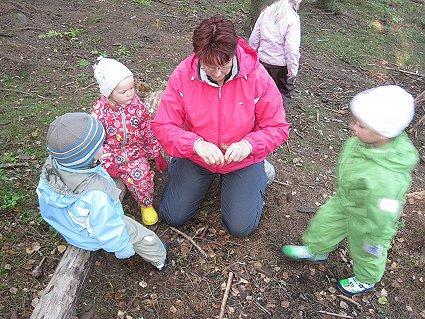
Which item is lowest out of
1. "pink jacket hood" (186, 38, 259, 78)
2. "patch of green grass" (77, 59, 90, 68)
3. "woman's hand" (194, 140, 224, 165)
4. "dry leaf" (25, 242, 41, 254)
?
"patch of green grass" (77, 59, 90, 68)

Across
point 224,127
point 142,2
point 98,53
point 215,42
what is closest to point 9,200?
point 224,127

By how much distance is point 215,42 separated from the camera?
275 centimetres

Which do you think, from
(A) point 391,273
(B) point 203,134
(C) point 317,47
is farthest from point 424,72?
(B) point 203,134

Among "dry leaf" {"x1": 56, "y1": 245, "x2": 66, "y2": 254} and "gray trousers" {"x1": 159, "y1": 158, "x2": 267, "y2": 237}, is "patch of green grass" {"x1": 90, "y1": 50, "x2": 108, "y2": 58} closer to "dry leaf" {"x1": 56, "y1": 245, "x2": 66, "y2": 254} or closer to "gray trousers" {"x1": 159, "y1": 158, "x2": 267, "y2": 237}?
"gray trousers" {"x1": 159, "y1": 158, "x2": 267, "y2": 237}

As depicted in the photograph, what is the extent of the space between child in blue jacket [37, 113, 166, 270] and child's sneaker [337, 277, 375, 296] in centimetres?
169

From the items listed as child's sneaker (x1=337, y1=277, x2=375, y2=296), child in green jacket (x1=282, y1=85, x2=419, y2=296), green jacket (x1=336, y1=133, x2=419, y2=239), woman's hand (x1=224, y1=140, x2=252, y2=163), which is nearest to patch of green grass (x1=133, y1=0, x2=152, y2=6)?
woman's hand (x1=224, y1=140, x2=252, y2=163)

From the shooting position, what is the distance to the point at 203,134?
3.32m

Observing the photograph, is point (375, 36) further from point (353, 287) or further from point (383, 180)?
point (383, 180)

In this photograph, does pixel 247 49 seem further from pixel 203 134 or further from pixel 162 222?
pixel 162 222

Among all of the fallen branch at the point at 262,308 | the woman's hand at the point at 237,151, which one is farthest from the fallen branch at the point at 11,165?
the fallen branch at the point at 262,308

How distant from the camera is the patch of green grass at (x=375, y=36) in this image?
26.8 feet

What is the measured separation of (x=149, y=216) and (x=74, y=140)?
4.71ft

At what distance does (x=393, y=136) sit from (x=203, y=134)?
58.3 inches

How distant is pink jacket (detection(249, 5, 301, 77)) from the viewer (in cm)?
480
